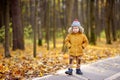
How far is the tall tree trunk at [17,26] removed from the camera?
21.3 meters

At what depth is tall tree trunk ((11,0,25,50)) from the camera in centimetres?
2130

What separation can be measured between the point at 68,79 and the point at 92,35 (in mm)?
18799

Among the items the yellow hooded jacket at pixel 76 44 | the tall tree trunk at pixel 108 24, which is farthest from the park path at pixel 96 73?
the tall tree trunk at pixel 108 24

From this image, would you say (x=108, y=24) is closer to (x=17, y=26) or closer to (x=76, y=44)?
(x=17, y=26)

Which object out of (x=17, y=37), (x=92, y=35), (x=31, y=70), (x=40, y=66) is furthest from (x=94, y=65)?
(x=92, y=35)

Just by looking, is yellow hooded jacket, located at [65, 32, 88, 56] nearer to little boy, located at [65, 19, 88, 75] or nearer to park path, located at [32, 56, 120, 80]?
little boy, located at [65, 19, 88, 75]

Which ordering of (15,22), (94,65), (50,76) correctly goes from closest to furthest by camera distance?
(50,76) → (94,65) → (15,22)

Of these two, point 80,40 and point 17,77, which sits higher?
point 80,40

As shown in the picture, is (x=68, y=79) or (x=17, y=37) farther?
(x=17, y=37)

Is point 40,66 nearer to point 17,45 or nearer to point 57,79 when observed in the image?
point 57,79

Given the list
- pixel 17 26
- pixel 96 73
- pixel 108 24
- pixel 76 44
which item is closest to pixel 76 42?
pixel 76 44

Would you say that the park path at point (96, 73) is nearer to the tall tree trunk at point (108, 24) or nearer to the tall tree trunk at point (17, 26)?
the tall tree trunk at point (17, 26)

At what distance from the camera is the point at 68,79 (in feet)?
31.8

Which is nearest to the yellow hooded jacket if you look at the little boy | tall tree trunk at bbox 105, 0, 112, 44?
the little boy
